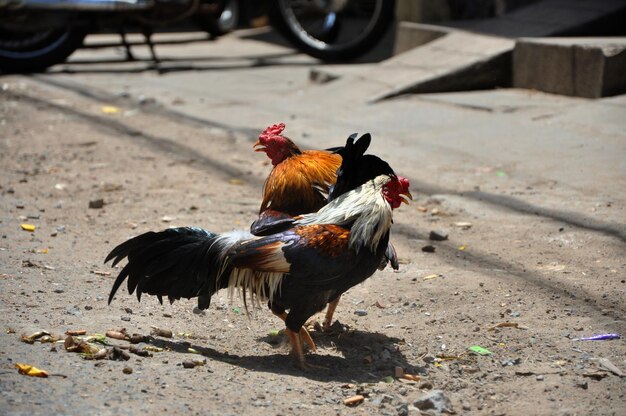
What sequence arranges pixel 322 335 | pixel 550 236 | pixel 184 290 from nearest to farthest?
pixel 184 290
pixel 322 335
pixel 550 236

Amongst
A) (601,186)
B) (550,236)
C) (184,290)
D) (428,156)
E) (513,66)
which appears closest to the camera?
(184,290)

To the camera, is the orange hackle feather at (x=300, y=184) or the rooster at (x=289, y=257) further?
the orange hackle feather at (x=300, y=184)

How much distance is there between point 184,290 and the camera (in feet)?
13.6

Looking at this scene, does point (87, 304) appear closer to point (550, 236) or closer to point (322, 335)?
point (322, 335)

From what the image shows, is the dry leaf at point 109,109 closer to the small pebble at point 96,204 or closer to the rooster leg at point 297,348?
the small pebble at point 96,204

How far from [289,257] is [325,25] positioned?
8316 mm

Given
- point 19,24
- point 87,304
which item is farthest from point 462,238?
point 19,24

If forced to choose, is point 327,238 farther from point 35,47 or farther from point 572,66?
point 35,47

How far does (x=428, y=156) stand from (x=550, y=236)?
1924 mm

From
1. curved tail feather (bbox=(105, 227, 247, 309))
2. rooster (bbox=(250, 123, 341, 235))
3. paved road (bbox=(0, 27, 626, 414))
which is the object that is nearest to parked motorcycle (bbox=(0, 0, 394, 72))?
paved road (bbox=(0, 27, 626, 414))

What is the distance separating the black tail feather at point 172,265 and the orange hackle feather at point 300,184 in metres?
0.45

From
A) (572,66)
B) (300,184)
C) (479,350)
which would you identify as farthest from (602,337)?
(572,66)

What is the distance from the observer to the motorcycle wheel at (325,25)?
11.3 m

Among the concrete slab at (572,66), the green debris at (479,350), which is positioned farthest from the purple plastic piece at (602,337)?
the concrete slab at (572,66)
